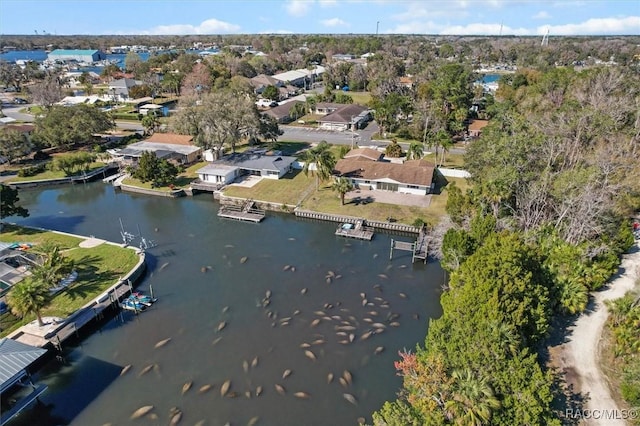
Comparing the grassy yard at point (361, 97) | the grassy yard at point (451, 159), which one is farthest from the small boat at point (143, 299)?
the grassy yard at point (361, 97)

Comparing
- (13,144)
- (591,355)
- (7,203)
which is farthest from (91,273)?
(13,144)

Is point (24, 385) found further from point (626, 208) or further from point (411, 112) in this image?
point (411, 112)

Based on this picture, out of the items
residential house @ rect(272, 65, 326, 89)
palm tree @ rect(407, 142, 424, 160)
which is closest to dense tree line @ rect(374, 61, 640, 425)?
palm tree @ rect(407, 142, 424, 160)

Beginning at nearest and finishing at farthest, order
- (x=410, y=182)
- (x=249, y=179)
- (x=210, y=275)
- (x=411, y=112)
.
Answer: (x=210, y=275) < (x=410, y=182) < (x=249, y=179) < (x=411, y=112)

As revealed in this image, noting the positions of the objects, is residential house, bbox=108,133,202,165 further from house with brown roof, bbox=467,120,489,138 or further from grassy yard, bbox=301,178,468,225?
house with brown roof, bbox=467,120,489,138

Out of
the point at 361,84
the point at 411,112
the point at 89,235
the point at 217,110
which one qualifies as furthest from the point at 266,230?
the point at 361,84

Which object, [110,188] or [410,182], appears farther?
[110,188]

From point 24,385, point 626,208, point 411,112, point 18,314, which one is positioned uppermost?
point 411,112

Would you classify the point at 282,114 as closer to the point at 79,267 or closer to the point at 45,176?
the point at 45,176
